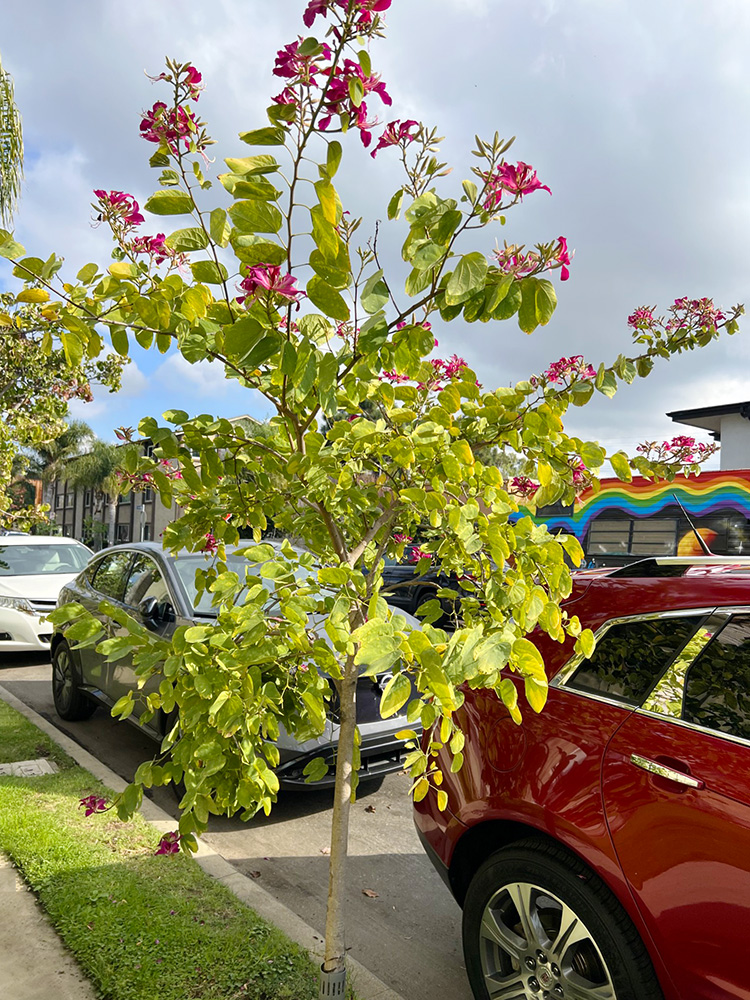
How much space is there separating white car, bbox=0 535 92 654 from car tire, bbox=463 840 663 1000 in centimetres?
687

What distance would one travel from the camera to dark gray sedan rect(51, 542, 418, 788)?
14.2 ft

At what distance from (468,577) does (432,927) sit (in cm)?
216

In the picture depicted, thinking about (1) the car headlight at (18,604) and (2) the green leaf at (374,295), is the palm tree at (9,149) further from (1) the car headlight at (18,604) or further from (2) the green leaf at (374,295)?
(2) the green leaf at (374,295)

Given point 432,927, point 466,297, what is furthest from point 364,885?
point 466,297

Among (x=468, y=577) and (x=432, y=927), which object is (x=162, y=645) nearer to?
(x=468, y=577)

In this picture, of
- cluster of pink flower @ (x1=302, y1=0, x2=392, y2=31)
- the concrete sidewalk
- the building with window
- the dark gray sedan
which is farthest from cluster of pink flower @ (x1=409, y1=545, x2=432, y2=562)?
the building with window

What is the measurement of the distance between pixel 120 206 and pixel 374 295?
2.76 feet

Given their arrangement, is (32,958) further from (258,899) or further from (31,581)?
(31,581)

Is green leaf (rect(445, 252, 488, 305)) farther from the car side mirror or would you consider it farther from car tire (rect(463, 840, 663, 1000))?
the car side mirror

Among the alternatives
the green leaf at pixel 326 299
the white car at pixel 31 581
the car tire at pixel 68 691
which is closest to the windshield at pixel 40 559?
the white car at pixel 31 581

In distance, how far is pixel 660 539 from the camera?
13.0 meters

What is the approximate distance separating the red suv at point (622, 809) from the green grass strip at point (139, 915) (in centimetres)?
85

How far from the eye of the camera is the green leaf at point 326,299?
1.60m

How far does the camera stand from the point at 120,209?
203cm
